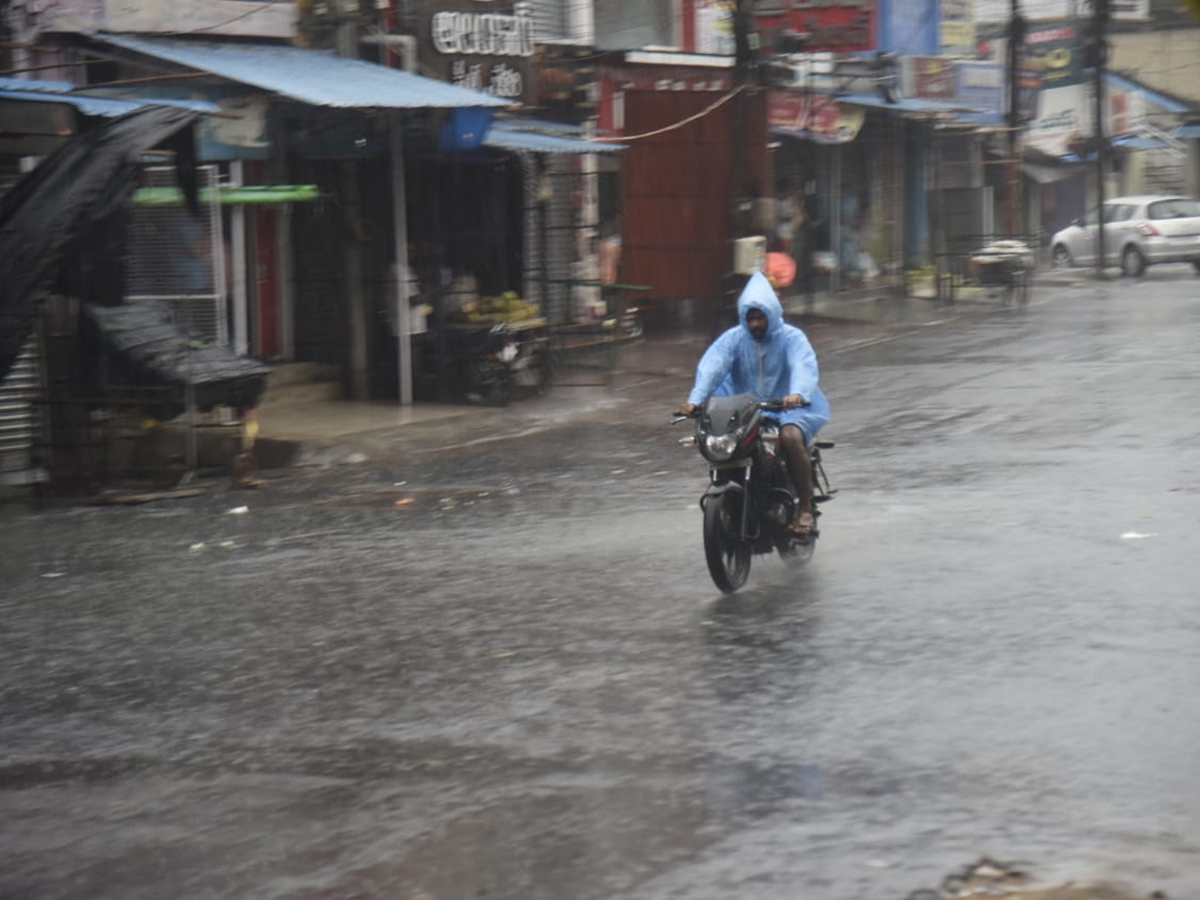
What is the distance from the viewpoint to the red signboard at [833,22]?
26.6m

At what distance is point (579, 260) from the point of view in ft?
81.6

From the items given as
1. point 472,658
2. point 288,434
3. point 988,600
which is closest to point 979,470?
point 988,600

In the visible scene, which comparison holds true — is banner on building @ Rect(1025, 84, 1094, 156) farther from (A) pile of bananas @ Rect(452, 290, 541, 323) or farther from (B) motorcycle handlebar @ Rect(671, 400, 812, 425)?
(B) motorcycle handlebar @ Rect(671, 400, 812, 425)

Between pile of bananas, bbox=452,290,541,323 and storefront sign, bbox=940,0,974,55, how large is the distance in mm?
18798

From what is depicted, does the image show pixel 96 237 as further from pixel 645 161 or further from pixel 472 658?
pixel 645 161

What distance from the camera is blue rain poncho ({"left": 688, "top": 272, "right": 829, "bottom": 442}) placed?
9.69m

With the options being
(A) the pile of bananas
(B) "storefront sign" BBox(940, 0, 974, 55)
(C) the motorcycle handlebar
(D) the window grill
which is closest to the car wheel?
(B) "storefront sign" BBox(940, 0, 974, 55)

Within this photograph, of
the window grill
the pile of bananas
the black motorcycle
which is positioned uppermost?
the window grill

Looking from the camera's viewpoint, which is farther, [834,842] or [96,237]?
[96,237]

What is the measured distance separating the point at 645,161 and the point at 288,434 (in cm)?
1020

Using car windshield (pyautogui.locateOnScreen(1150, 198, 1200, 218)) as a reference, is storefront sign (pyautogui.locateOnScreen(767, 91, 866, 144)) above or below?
above

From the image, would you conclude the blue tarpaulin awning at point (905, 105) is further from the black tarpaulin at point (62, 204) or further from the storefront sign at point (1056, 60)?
the black tarpaulin at point (62, 204)

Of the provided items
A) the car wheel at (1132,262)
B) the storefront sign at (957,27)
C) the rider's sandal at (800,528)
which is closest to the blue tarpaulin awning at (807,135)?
the storefront sign at (957,27)

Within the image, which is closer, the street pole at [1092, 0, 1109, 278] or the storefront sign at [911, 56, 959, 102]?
the storefront sign at [911, 56, 959, 102]
